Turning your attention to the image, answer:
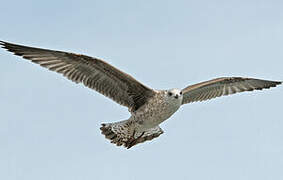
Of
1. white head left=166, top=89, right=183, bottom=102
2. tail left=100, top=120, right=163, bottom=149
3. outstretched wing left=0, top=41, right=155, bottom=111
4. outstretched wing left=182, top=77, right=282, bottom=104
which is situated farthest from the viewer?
outstretched wing left=182, top=77, right=282, bottom=104

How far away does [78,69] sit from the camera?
15023 millimetres

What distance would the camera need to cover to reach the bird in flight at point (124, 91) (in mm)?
14773

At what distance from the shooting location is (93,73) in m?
15.1

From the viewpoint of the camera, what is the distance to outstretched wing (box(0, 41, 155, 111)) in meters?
14.8

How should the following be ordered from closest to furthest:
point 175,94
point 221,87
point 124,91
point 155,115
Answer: point 175,94 < point 155,115 < point 124,91 < point 221,87

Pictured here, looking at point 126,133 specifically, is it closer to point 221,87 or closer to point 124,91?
point 124,91

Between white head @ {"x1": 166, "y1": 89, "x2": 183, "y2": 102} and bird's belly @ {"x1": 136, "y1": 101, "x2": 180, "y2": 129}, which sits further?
bird's belly @ {"x1": 136, "y1": 101, "x2": 180, "y2": 129}

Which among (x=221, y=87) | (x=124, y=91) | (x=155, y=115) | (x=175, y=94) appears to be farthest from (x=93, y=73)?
(x=221, y=87)

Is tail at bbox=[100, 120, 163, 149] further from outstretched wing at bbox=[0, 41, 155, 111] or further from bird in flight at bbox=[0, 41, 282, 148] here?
outstretched wing at bbox=[0, 41, 155, 111]

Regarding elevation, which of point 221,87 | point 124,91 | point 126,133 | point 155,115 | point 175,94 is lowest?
point 126,133

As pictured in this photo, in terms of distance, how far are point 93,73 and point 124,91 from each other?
2.73ft

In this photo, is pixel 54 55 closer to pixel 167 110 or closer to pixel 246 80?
pixel 167 110

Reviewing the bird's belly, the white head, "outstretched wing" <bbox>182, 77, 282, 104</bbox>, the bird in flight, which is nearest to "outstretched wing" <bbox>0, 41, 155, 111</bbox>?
the bird in flight

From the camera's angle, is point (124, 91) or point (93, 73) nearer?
point (93, 73)
